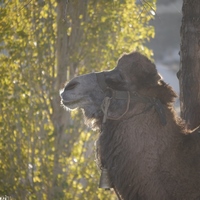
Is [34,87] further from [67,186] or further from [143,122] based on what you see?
[143,122]

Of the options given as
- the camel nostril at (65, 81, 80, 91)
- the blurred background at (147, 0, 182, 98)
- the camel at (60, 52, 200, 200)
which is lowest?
the camel at (60, 52, 200, 200)

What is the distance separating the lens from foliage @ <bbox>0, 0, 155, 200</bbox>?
10.9 m

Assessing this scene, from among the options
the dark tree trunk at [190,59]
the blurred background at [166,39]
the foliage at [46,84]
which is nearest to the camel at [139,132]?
the dark tree trunk at [190,59]

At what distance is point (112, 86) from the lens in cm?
597

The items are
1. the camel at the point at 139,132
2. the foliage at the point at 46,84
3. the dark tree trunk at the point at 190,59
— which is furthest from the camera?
the foliage at the point at 46,84

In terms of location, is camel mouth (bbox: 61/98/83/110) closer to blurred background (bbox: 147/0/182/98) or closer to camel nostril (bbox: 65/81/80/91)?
camel nostril (bbox: 65/81/80/91)

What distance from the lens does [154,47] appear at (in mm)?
35156

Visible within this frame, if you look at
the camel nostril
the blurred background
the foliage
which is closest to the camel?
the camel nostril

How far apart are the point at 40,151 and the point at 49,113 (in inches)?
20.9

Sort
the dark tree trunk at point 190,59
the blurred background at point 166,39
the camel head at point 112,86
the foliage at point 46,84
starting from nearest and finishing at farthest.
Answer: the camel head at point 112,86
the dark tree trunk at point 190,59
the foliage at point 46,84
the blurred background at point 166,39

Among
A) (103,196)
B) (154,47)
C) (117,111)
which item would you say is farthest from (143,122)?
(154,47)

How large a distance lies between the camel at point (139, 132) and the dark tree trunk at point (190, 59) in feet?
1.99

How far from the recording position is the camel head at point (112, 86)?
5895 millimetres

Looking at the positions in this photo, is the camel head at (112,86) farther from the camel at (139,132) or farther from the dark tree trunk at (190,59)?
the dark tree trunk at (190,59)
